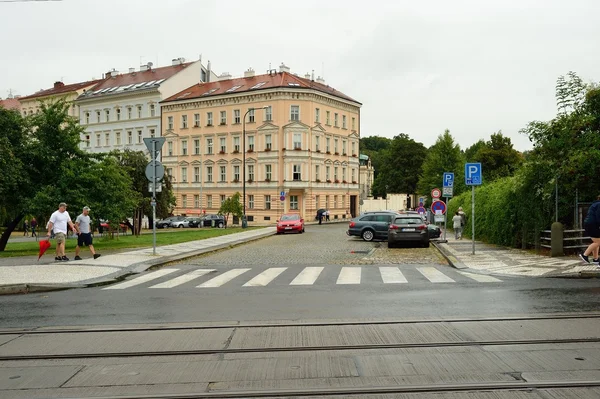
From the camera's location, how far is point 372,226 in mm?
33125

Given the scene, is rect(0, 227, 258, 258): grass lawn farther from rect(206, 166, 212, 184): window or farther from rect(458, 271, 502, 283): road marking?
rect(206, 166, 212, 184): window

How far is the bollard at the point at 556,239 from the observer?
18.7 meters

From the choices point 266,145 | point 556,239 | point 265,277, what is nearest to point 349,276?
point 265,277

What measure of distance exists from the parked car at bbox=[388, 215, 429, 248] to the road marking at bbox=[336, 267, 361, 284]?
981cm

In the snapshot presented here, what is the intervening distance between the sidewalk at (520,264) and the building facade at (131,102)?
6549 cm

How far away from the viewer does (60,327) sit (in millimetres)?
8938

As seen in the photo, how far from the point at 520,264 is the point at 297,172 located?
55578 millimetres

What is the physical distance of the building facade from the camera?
267ft

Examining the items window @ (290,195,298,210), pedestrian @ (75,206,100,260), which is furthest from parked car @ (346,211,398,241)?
window @ (290,195,298,210)

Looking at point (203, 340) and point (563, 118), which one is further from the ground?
point (563, 118)

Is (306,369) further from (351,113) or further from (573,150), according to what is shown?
(351,113)

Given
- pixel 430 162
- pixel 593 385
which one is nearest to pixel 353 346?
pixel 593 385

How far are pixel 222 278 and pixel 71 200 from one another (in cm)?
1247

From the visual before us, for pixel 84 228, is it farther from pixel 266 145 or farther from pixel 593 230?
pixel 266 145
